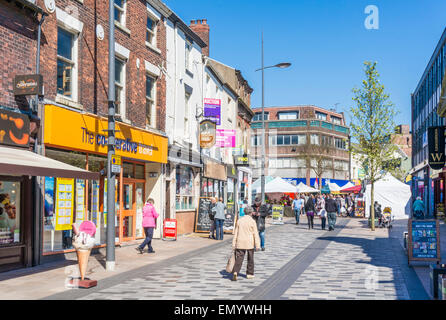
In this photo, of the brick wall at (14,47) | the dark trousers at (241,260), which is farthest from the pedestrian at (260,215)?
the brick wall at (14,47)

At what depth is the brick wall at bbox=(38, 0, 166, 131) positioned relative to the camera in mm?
13516

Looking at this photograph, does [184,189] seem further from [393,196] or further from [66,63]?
[393,196]

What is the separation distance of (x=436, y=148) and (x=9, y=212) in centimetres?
1369

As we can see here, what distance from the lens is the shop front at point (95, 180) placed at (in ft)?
43.6

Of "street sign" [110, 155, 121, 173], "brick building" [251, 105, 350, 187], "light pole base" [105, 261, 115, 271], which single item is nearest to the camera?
"light pole base" [105, 261, 115, 271]

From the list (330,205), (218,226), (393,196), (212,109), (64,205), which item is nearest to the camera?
(64,205)

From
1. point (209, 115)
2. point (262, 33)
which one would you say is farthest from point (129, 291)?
point (262, 33)

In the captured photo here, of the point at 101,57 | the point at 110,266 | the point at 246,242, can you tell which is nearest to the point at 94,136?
the point at 101,57

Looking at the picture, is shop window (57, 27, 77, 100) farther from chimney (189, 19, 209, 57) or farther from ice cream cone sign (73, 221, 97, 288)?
chimney (189, 19, 209, 57)

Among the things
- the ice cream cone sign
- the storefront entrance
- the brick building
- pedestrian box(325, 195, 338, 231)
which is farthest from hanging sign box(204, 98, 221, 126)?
the brick building

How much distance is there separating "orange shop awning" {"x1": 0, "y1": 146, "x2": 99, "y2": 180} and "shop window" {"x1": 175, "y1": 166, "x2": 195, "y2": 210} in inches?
407

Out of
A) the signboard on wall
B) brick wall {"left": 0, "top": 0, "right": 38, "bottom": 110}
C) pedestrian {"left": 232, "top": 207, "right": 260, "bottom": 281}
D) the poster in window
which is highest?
brick wall {"left": 0, "top": 0, "right": 38, "bottom": 110}

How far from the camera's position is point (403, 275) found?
11.7 metres

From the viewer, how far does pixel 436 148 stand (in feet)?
59.3
